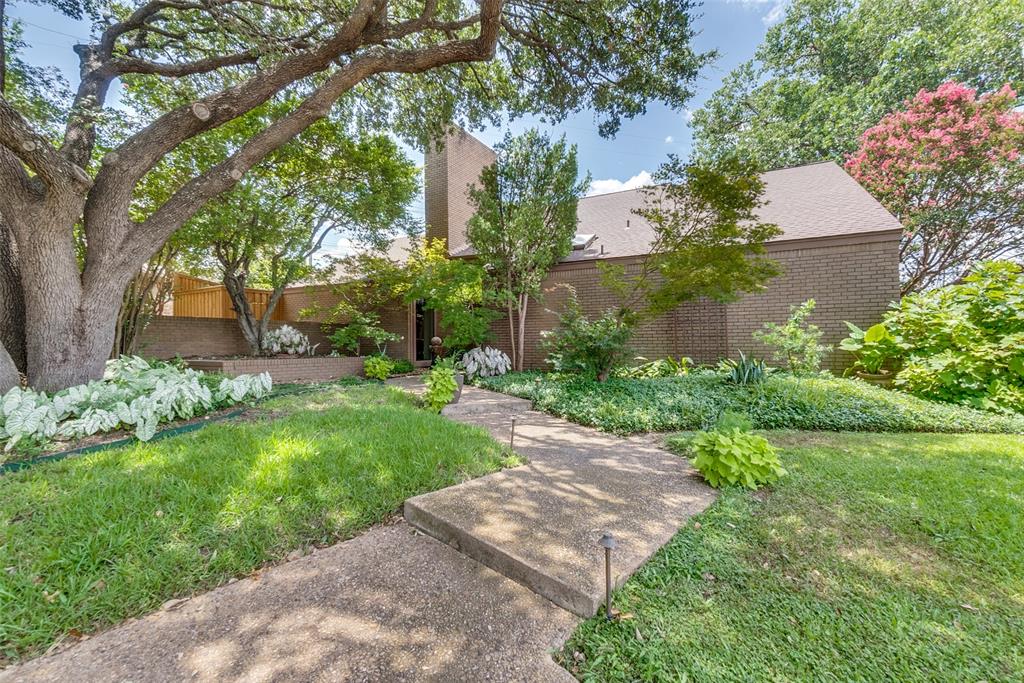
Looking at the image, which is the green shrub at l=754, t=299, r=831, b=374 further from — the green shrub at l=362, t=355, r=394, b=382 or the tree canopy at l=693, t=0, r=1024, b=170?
the green shrub at l=362, t=355, r=394, b=382

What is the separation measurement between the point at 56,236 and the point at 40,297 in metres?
0.64

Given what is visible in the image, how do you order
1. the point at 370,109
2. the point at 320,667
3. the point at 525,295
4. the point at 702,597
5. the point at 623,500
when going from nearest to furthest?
the point at 320,667 < the point at 702,597 < the point at 623,500 < the point at 370,109 < the point at 525,295

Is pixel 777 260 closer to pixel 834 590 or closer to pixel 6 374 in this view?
pixel 834 590

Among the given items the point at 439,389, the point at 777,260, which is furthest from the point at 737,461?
the point at 777,260

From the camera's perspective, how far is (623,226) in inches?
384

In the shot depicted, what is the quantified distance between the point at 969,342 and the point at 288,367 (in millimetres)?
11302

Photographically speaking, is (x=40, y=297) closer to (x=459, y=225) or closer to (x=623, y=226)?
(x=459, y=225)

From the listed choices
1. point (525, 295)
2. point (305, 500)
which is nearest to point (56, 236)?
point (305, 500)

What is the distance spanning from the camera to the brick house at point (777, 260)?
6871mm

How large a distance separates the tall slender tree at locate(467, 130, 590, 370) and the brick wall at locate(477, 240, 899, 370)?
3.71 feet

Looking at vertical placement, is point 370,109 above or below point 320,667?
above

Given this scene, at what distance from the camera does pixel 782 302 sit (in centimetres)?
747

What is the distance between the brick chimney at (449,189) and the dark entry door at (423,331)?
197cm

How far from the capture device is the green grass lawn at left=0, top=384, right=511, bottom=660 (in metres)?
1.65
